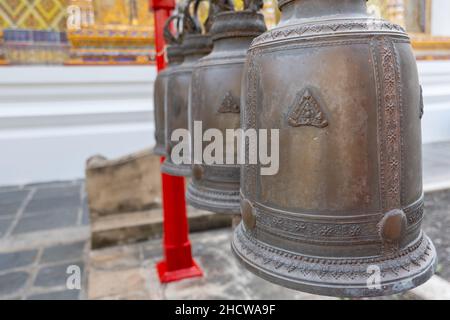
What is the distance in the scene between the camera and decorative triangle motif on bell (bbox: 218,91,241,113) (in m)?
0.85

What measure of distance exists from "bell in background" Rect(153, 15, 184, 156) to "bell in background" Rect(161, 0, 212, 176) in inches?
2.3

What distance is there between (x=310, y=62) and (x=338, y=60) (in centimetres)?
4

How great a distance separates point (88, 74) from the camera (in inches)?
152

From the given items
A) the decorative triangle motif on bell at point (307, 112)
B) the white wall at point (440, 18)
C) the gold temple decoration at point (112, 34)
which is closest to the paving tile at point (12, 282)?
the decorative triangle motif on bell at point (307, 112)

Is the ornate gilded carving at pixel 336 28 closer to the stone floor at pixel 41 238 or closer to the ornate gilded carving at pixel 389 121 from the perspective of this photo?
the ornate gilded carving at pixel 389 121

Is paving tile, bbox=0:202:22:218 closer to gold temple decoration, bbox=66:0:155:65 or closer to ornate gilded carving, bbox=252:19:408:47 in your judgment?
gold temple decoration, bbox=66:0:155:65

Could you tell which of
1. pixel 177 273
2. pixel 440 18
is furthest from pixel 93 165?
pixel 440 18

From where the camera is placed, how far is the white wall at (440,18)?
5.31 metres

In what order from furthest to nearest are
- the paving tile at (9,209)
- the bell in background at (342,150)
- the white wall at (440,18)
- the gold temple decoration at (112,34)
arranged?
the white wall at (440,18)
the gold temple decoration at (112,34)
the paving tile at (9,209)
the bell in background at (342,150)

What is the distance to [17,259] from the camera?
2.39 m

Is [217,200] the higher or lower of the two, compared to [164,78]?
lower

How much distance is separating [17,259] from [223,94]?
2.14 metres

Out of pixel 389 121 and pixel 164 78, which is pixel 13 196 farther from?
pixel 389 121

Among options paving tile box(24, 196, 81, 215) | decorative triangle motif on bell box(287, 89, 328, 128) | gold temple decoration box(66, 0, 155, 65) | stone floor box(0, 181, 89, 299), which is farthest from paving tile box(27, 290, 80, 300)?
gold temple decoration box(66, 0, 155, 65)
